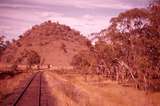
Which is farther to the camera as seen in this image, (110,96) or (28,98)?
(110,96)

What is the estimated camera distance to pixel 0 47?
5472 cm

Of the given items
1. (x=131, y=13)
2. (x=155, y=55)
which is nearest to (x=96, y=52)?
(x=131, y=13)

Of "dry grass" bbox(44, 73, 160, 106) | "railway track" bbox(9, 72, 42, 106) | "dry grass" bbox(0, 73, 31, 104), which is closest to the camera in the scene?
"railway track" bbox(9, 72, 42, 106)

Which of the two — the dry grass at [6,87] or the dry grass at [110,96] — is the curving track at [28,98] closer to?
the dry grass at [6,87]

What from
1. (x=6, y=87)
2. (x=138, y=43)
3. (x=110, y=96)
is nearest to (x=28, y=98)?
(x=110, y=96)

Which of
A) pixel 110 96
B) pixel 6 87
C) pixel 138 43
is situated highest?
pixel 138 43

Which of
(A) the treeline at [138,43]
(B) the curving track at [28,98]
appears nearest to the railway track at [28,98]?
(B) the curving track at [28,98]

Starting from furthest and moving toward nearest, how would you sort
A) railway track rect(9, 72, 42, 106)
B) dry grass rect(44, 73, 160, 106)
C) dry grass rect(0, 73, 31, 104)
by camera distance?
dry grass rect(0, 73, 31, 104), dry grass rect(44, 73, 160, 106), railway track rect(9, 72, 42, 106)

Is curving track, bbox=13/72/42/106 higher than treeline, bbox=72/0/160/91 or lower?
lower

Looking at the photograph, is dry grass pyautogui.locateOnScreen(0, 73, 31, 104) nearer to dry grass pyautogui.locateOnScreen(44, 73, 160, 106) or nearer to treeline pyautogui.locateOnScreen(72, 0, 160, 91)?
dry grass pyautogui.locateOnScreen(44, 73, 160, 106)

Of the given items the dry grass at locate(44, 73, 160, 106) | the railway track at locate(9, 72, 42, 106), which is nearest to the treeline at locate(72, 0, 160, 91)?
the dry grass at locate(44, 73, 160, 106)

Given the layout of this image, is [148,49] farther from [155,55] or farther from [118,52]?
[118,52]

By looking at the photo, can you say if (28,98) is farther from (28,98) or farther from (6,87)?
(6,87)

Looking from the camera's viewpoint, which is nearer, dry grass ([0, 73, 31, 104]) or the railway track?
the railway track
